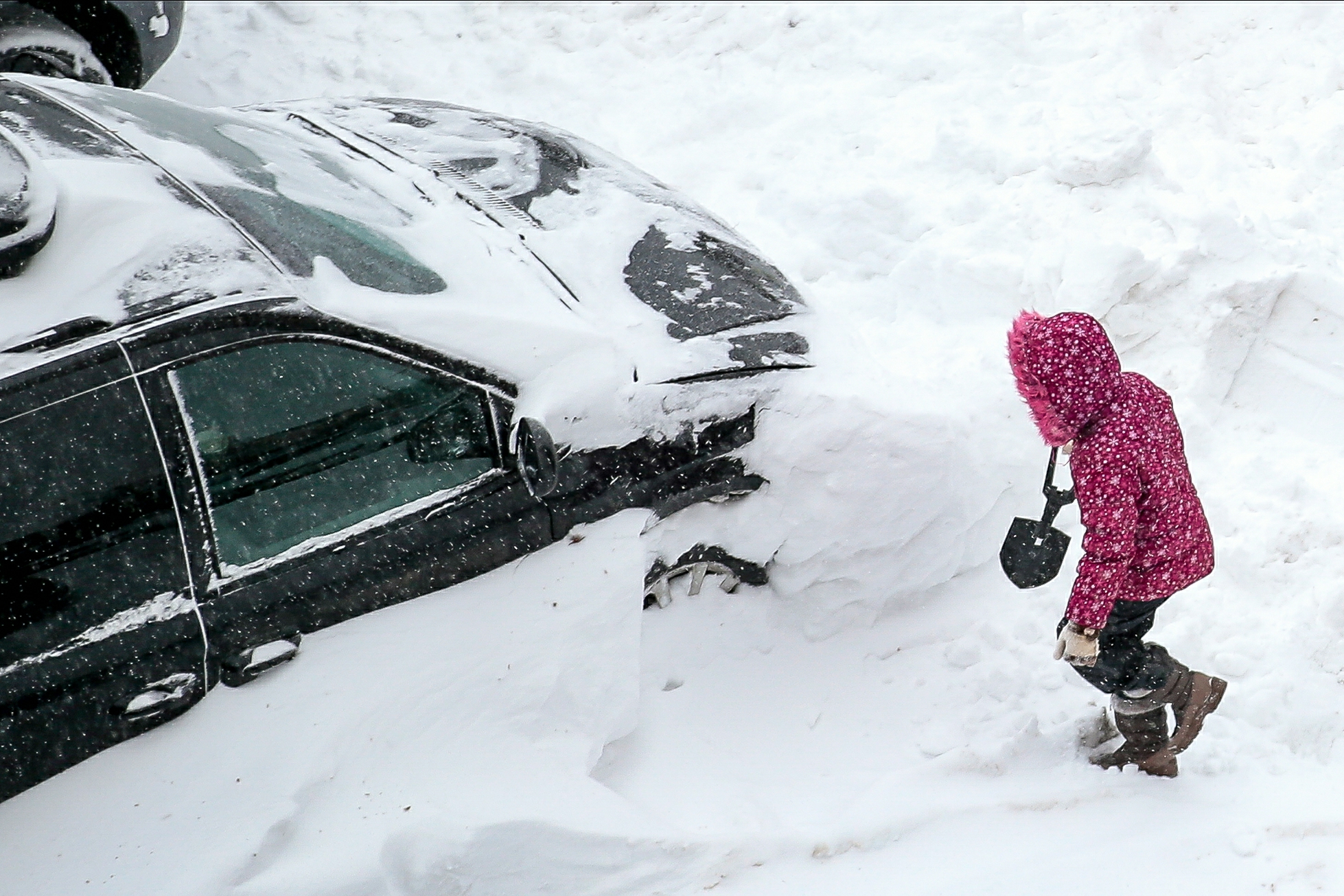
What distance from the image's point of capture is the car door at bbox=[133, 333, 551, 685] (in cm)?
247

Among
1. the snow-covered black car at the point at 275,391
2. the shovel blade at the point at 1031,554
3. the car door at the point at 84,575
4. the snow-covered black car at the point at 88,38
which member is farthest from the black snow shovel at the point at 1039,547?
the snow-covered black car at the point at 88,38

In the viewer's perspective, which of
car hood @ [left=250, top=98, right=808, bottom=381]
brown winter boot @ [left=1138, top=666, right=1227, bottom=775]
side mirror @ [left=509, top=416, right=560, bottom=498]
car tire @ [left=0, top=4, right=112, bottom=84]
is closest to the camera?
side mirror @ [left=509, top=416, right=560, bottom=498]

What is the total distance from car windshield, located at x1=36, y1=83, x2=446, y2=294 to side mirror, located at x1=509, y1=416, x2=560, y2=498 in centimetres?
47

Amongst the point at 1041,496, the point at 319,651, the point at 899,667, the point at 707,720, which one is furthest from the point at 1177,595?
the point at 319,651

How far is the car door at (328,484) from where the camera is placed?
2475mm

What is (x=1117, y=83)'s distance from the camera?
5262 millimetres

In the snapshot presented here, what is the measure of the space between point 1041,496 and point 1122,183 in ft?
5.60

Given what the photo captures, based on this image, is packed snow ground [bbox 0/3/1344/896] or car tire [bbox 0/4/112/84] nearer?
packed snow ground [bbox 0/3/1344/896]

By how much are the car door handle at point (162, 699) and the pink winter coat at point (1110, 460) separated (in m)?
2.09

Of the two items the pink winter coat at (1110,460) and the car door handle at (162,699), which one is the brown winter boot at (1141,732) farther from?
A: the car door handle at (162,699)

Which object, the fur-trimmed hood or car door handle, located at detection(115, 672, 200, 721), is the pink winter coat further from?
car door handle, located at detection(115, 672, 200, 721)

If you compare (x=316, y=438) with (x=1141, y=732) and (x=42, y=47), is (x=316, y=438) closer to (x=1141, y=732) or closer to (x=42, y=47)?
(x=1141, y=732)

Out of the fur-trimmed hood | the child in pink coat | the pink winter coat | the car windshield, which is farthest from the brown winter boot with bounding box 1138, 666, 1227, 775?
the car windshield

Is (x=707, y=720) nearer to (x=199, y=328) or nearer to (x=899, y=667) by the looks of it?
(x=899, y=667)
